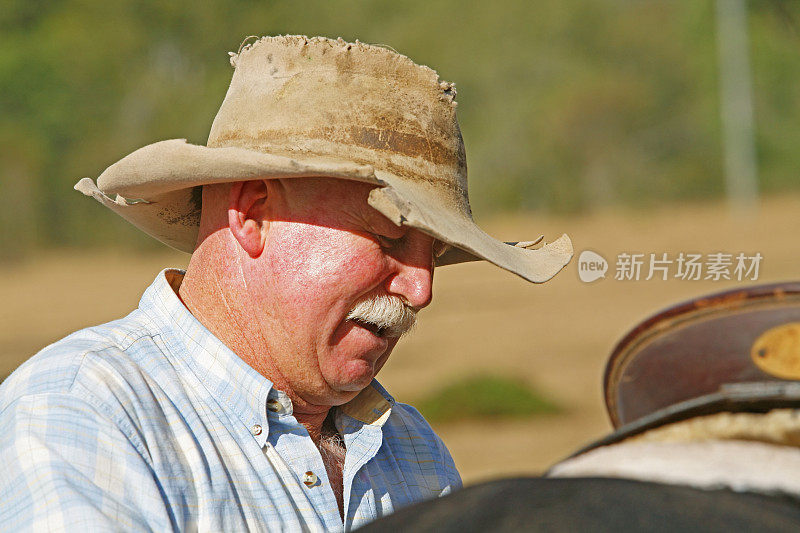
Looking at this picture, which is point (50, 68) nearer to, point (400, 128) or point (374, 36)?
point (374, 36)

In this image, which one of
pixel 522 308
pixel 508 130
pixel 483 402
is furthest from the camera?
pixel 508 130

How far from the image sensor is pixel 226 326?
2.13 meters

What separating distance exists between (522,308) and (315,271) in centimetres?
1498

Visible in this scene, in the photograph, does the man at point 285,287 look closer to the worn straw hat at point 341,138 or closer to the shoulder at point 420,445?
the worn straw hat at point 341,138

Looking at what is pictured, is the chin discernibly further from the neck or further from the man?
the neck

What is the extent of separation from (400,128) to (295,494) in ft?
2.81

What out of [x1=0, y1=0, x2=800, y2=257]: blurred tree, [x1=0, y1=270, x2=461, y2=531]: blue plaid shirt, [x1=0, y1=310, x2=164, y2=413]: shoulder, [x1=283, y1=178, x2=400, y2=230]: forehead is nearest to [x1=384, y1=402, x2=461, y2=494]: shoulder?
[x1=0, y1=270, x2=461, y2=531]: blue plaid shirt

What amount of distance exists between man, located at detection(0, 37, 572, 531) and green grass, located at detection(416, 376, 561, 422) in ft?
30.8

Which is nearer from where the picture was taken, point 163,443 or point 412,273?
point 163,443

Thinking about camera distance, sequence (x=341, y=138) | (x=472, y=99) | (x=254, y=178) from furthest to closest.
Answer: (x=472, y=99) → (x=341, y=138) → (x=254, y=178)

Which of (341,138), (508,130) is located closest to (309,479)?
(341,138)

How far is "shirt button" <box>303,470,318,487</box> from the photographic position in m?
2.00

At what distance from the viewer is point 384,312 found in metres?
2.16

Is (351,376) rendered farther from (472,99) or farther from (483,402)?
(472,99)
